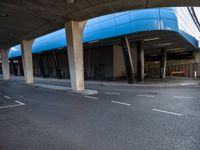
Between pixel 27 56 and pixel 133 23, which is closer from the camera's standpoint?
pixel 133 23

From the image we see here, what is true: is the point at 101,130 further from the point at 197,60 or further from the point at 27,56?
the point at 197,60

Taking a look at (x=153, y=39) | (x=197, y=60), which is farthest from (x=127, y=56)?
(x=197, y=60)

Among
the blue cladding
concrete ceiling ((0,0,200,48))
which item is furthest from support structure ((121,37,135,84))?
concrete ceiling ((0,0,200,48))

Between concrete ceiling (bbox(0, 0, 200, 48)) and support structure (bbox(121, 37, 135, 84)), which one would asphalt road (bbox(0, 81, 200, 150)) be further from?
support structure (bbox(121, 37, 135, 84))

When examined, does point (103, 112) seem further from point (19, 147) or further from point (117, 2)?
point (117, 2)

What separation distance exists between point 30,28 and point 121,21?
967 cm

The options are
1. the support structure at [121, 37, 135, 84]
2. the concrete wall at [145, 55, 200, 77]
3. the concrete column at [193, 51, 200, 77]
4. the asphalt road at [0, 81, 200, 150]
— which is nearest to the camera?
the asphalt road at [0, 81, 200, 150]

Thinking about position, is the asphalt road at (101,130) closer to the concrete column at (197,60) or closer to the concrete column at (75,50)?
the concrete column at (75,50)

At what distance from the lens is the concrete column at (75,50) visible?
1373 cm

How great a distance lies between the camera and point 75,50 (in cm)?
1387

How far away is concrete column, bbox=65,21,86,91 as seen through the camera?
45.0ft

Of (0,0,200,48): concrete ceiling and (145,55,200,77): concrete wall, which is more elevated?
(0,0,200,48): concrete ceiling

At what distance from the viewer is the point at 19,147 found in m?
4.22

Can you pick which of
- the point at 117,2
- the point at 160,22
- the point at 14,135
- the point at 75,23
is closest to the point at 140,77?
the point at 160,22
